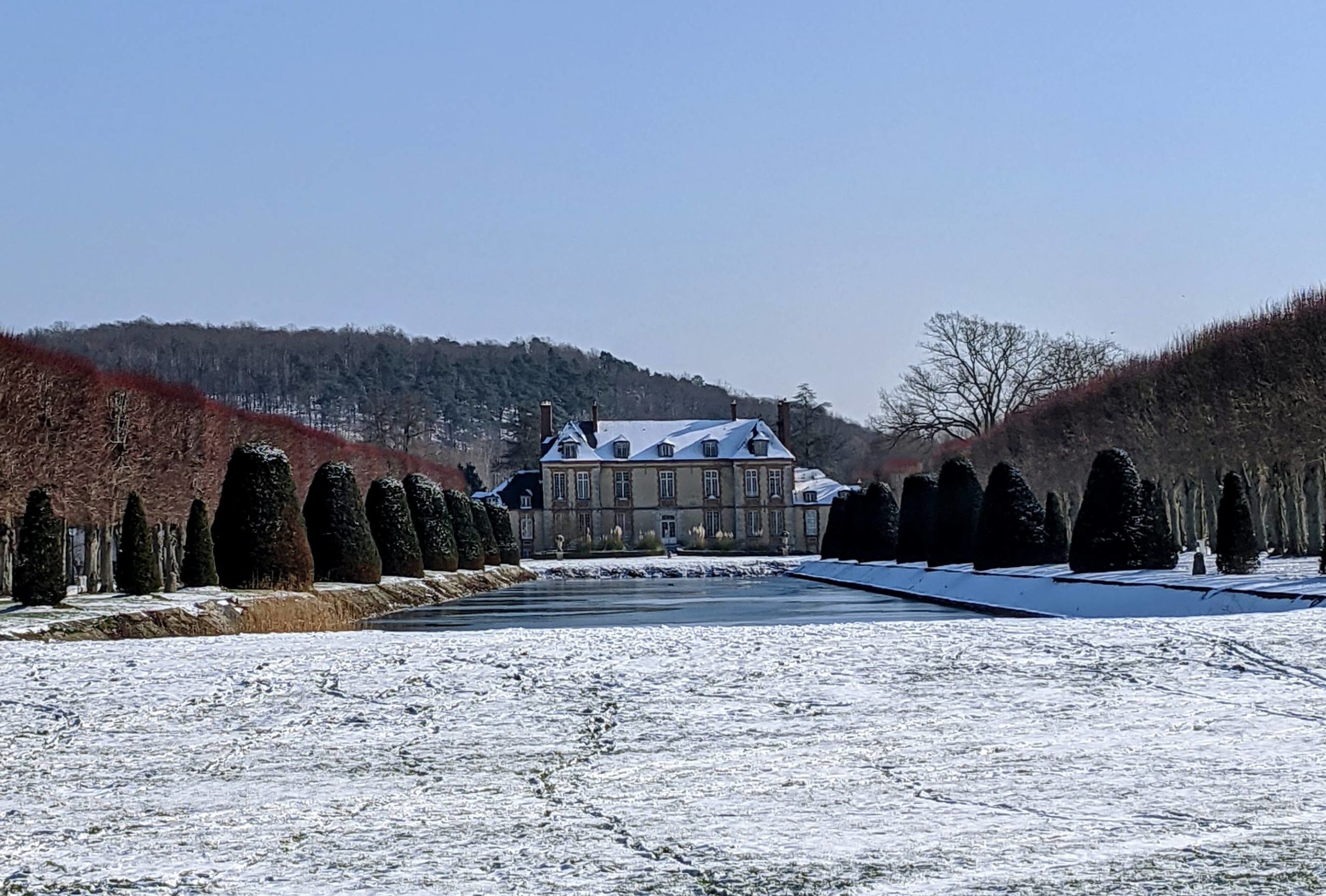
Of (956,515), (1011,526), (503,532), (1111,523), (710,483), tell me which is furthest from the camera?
(710,483)

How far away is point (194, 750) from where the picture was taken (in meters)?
7.38

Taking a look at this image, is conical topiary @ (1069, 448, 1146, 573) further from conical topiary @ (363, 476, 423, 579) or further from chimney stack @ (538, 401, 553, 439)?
chimney stack @ (538, 401, 553, 439)

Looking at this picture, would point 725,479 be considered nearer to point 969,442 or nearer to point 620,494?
point 620,494

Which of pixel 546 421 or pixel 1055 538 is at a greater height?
pixel 546 421

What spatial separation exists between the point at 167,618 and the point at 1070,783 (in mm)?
14611

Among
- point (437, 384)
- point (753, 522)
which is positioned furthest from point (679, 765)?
point (437, 384)

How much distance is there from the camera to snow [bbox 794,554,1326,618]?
1767 cm

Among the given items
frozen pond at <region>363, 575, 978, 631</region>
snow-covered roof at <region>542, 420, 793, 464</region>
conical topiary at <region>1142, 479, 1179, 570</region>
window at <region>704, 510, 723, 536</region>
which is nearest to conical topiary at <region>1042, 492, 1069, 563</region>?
frozen pond at <region>363, 575, 978, 631</region>

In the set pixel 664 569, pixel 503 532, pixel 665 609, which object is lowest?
pixel 665 609

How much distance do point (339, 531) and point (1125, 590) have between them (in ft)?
49.2

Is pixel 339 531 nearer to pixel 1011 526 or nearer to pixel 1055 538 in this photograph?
pixel 1011 526

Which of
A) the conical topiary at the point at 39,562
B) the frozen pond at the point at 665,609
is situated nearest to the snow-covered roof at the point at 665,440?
the frozen pond at the point at 665,609

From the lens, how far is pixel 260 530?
971 inches

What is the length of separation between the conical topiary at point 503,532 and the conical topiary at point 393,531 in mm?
19765
